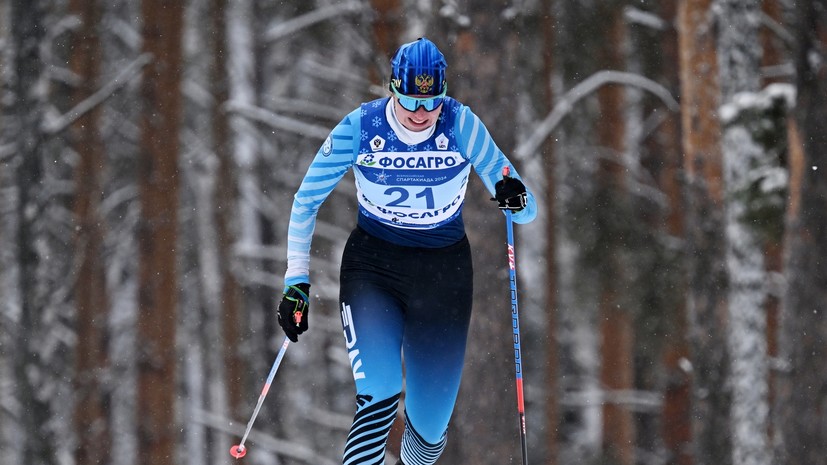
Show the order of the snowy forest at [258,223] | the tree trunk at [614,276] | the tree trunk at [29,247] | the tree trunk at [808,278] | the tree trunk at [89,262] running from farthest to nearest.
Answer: the tree trunk at [89,262]
the tree trunk at [614,276]
the snowy forest at [258,223]
the tree trunk at [29,247]
the tree trunk at [808,278]

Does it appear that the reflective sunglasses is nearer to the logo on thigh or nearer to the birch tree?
the logo on thigh

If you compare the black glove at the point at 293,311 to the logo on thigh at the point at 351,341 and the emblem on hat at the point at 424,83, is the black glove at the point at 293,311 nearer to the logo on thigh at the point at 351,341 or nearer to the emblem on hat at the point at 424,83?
the logo on thigh at the point at 351,341

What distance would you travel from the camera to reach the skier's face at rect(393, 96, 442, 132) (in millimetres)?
5070

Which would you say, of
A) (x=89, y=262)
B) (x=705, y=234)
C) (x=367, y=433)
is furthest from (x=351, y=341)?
(x=89, y=262)

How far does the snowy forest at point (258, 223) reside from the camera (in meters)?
16.0

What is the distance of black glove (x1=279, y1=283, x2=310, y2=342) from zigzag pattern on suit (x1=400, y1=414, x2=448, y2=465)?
0.90 meters

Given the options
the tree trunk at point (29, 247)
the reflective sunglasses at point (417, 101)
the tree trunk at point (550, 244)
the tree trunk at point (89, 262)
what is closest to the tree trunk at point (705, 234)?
the tree trunk at point (550, 244)

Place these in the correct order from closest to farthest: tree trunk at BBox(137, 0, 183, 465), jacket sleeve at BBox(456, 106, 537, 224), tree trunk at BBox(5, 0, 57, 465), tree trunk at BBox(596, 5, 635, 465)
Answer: jacket sleeve at BBox(456, 106, 537, 224) < tree trunk at BBox(5, 0, 57, 465) < tree trunk at BBox(137, 0, 183, 465) < tree trunk at BBox(596, 5, 635, 465)

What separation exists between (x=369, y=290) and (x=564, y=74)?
11.9 m

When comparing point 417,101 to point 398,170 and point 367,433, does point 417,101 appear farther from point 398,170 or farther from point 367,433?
point 367,433

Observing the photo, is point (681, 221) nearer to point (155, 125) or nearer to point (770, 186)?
point (770, 186)

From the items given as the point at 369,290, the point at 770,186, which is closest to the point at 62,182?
the point at 770,186

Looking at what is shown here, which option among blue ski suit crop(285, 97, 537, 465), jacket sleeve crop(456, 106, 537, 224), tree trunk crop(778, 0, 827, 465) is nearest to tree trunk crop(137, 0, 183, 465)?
tree trunk crop(778, 0, 827, 465)

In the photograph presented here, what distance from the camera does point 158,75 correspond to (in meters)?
16.6
